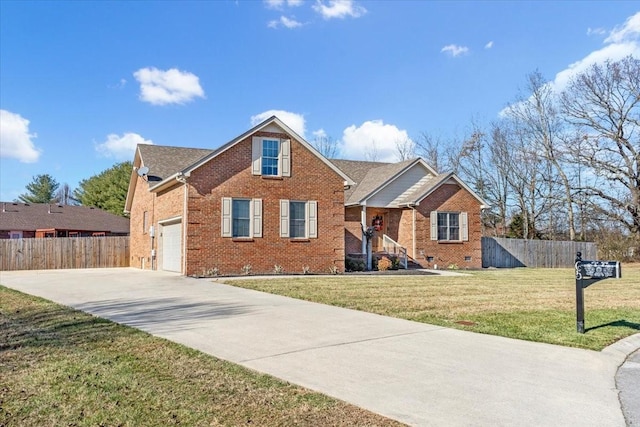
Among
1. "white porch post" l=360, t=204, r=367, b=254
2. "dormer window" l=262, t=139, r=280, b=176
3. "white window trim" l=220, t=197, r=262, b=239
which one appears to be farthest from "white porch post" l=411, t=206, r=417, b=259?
"white window trim" l=220, t=197, r=262, b=239

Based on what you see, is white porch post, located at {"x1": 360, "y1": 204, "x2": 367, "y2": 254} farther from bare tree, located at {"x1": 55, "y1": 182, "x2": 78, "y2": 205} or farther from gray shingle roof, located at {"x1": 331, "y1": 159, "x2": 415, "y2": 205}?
bare tree, located at {"x1": 55, "y1": 182, "x2": 78, "y2": 205}

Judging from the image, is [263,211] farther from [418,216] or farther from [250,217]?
[418,216]

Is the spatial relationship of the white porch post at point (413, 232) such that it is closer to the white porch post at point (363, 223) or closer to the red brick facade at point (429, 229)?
the red brick facade at point (429, 229)

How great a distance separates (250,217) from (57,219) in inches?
906

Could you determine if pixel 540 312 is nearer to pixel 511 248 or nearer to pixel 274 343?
pixel 274 343

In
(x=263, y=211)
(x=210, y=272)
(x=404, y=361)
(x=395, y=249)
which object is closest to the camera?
(x=404, y=361)

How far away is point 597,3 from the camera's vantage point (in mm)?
16375

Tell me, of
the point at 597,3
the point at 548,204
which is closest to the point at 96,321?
the point at 597,3

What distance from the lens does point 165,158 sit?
2334 centimetres

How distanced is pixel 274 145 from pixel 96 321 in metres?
12.4

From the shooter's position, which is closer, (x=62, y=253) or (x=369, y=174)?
(x=62, y=253)

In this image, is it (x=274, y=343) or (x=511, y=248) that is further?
(x=511, y=248)

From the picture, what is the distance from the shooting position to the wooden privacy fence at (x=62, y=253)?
23.8 m

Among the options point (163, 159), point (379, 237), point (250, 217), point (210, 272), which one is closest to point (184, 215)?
point (210, 272)
